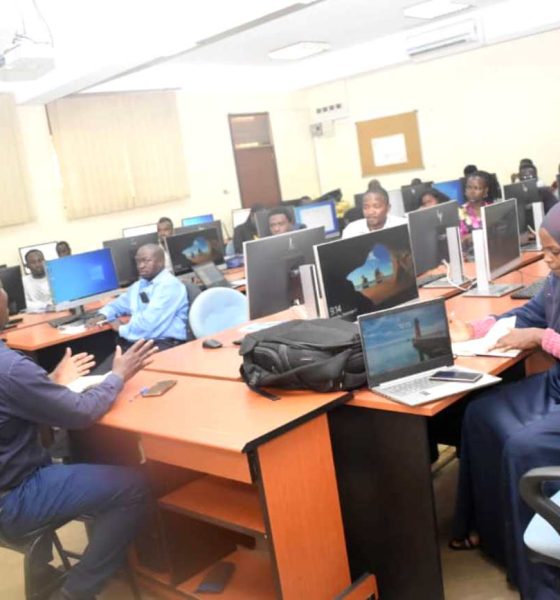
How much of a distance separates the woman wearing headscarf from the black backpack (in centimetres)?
46

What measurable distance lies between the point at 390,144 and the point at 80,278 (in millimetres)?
6460

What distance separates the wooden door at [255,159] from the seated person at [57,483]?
788 centimetres

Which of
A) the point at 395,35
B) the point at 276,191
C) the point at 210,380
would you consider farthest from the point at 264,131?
the point at 210,380

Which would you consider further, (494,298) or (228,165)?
(228,165)

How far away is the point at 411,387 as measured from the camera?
83.5 inches

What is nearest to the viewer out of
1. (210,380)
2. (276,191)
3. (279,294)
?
(210,380)

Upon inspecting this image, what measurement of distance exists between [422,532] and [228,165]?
26.7ft

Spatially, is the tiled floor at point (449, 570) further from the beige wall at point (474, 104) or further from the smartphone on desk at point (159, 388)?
the beige wall at point (474, 104)

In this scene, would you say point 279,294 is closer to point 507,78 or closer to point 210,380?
point 210,380

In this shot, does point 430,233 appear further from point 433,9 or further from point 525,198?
point 433,9

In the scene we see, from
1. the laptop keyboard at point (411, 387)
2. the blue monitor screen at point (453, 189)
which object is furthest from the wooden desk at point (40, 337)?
the blue monitor screen at point (453, 189)


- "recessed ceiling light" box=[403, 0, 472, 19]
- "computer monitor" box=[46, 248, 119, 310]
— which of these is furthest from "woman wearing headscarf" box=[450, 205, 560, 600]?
"recessed ceiling light" box=[403, 0, 472, 19]

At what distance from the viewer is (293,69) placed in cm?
1024

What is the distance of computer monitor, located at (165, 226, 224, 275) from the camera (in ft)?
18.0
